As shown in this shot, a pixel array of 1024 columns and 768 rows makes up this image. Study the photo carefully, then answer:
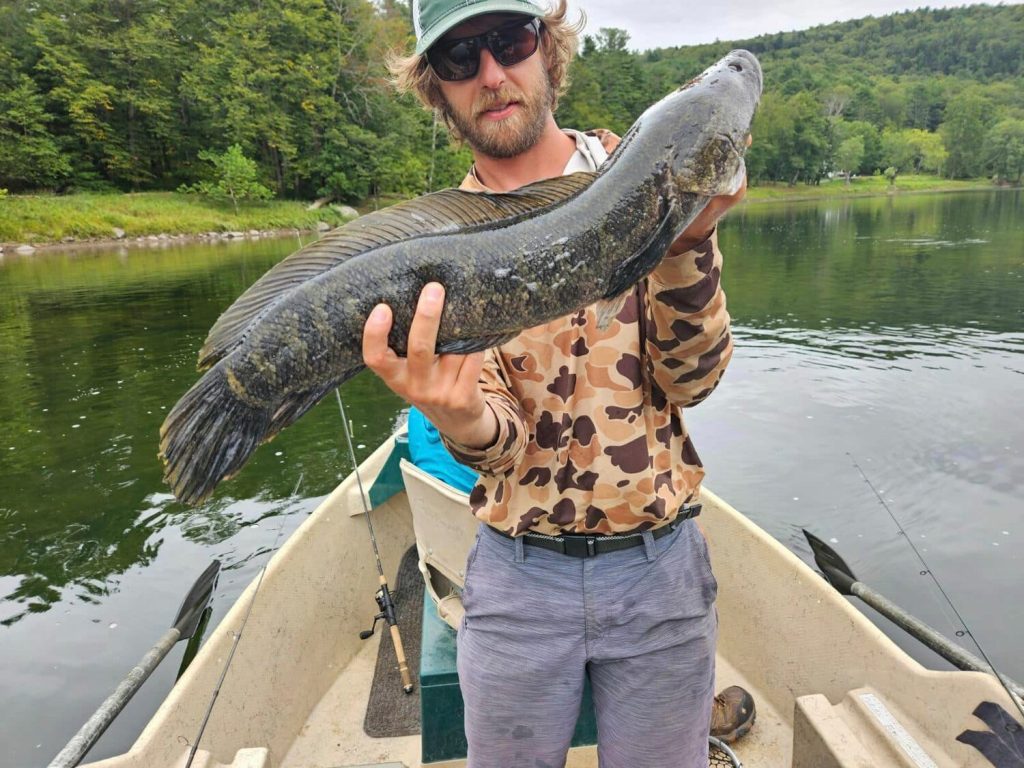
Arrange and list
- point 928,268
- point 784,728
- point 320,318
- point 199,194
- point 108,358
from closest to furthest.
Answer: point 320,318
point 784,728
point 108,358
point 928,268
point 199,194

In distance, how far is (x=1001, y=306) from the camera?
18.2 m

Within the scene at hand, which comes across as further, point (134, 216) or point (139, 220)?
point (134, 216)

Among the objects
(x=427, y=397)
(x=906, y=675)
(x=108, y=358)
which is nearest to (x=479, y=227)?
(x=427, y=397)

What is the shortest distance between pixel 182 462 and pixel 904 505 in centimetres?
917

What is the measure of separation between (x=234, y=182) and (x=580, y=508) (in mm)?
55076

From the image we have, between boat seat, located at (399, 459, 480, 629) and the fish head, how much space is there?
7.23ft

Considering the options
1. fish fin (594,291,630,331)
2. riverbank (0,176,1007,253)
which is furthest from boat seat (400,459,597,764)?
riverbank (0,176,1007,253)

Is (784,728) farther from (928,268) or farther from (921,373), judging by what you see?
(928,268)

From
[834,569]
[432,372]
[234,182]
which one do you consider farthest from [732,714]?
[234,182]

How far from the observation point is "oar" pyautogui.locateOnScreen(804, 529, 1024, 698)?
3.46 metres

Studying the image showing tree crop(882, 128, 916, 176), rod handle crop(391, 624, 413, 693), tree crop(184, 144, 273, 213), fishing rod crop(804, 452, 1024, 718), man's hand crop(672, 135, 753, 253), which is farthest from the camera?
tree crop(882, 128, 916, 176)

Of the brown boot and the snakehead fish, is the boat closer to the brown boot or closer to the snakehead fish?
the brown boot

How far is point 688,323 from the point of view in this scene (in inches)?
80.7

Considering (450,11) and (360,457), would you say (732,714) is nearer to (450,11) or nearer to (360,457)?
(450,11)
